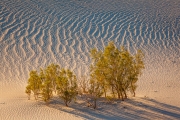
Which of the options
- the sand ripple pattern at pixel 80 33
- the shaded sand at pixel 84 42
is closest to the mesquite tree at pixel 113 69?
the shaded sand at pixel 84 42

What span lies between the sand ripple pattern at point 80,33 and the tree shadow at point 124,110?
3025 millimetres

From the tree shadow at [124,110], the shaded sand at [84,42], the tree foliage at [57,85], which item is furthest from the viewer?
the shaded sand at [84,42]

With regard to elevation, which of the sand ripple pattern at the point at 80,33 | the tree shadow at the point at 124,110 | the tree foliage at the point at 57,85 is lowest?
the tree shadow at the point at 124,110

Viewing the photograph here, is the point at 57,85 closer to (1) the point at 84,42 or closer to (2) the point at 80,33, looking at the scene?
(1) the point at 84,42

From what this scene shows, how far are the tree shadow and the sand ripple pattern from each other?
9.93ft

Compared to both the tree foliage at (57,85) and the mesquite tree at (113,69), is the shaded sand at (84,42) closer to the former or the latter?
the tree foliage at (57,85)

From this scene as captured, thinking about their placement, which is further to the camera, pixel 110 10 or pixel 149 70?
pixel 110 10

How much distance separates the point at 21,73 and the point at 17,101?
292cm

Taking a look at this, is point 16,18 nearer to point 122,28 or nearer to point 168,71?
point 122,28

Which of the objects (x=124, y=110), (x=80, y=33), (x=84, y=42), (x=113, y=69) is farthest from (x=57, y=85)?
(x=80, y=33)

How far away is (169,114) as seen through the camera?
861cm

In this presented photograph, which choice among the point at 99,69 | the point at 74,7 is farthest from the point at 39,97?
the point at 74,7

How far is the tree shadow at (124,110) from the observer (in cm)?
834

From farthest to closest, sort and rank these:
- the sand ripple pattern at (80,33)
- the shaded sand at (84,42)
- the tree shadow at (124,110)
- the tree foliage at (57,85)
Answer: the sand ripple pattern at (80,33) < the shaded sand at (84,42) < the tree foliage at (57,85) < the tree shadow at (124,110)
